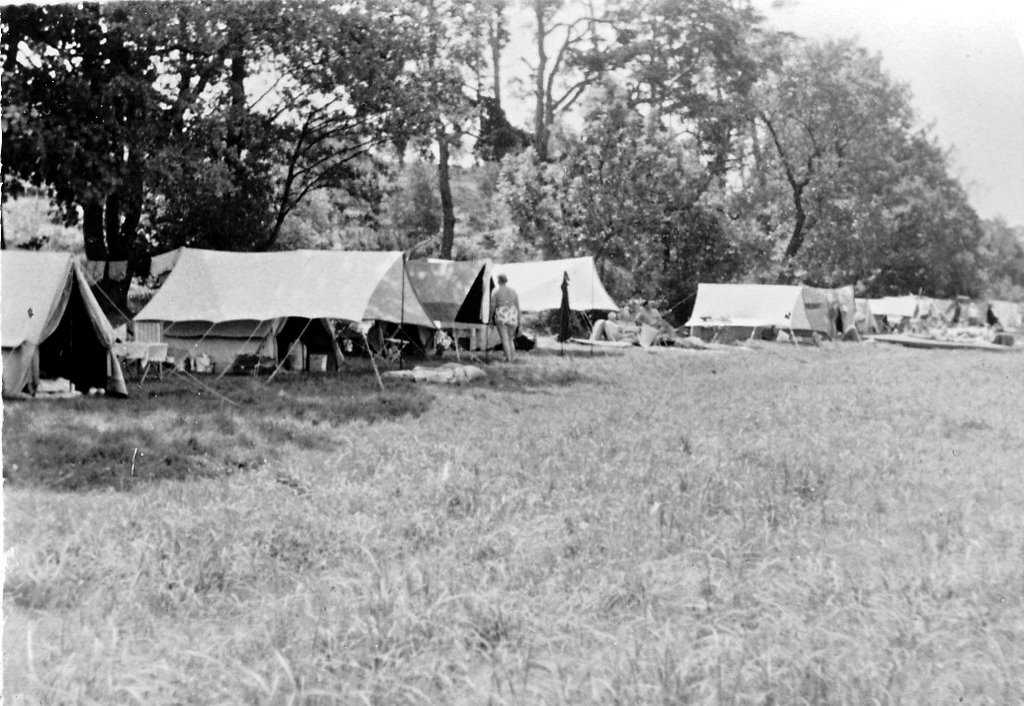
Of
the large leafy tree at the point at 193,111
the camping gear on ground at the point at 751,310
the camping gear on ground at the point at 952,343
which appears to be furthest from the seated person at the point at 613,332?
the camping gear on ground at the point at 952,343

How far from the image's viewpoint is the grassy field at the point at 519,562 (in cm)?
276

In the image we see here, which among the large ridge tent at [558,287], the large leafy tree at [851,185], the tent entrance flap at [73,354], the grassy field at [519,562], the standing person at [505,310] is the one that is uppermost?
the large leafy tree at [851,185]

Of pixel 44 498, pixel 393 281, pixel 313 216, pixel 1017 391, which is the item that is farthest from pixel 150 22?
pixel 313 216

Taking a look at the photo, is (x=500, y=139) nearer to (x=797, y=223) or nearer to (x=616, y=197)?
(x=616, y=197)

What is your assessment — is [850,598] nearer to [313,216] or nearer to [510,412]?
[510,412]

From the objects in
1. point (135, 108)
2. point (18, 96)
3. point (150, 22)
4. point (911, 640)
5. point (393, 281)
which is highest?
point (150, 22)

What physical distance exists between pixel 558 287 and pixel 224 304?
29.5 feet

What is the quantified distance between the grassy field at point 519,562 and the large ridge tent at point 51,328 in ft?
4.95

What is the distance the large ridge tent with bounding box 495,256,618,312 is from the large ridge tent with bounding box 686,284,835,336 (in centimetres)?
404

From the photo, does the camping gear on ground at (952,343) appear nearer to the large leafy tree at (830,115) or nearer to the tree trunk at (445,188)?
the large leafy tree at (830,115)

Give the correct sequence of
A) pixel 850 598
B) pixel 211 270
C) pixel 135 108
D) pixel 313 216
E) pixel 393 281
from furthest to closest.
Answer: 1. pixel 313 216
2. pixel 393 281
3. pixel 211 270
4. pixel 135 108
5. pixel 850 598

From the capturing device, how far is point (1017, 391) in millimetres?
8953

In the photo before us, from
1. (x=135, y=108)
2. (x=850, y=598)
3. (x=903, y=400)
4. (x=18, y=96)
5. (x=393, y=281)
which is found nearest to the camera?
(x=850, y=598)

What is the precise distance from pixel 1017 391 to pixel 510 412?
490 cm
